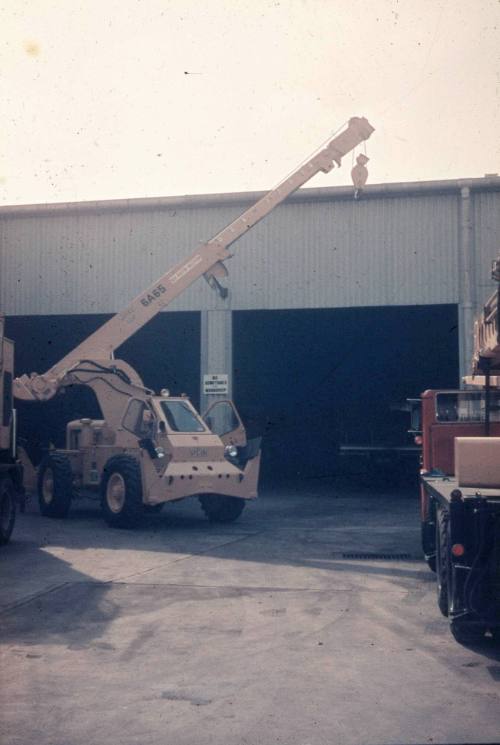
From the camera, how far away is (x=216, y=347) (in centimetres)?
2291

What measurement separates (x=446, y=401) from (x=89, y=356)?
8.30 metres

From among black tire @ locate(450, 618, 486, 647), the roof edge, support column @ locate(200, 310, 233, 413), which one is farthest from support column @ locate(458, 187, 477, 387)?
black tire @ locate(450, 618, 486, 647)

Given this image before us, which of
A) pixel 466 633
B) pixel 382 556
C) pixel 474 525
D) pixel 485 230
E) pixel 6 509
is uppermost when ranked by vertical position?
pixel 485 230

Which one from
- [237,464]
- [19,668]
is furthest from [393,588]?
[237,464]

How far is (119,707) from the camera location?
5.84 metres

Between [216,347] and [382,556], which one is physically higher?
[216,347]

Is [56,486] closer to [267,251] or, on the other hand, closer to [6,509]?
[6,509]

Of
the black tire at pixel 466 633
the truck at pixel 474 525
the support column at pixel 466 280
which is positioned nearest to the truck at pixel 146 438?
the support column at pixel 466 280

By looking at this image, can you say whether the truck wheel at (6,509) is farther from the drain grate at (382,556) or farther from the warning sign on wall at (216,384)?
the warning sign on wall at (216,384)

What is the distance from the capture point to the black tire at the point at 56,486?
1673cm

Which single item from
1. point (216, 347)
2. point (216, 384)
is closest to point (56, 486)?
point (216, 384)

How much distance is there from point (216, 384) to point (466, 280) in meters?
6.33

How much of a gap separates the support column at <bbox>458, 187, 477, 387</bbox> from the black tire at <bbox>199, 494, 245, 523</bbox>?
285 inches

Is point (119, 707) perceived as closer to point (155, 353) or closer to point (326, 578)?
point (326, 578)
